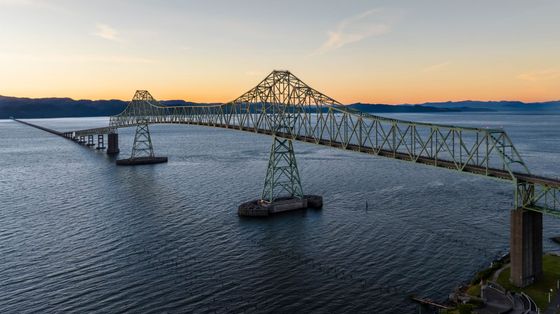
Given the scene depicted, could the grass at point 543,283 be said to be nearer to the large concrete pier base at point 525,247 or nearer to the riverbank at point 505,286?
the riverbank at point 505,286

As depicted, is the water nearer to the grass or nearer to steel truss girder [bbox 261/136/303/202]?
the grass

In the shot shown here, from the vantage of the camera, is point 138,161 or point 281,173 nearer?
point 281,173

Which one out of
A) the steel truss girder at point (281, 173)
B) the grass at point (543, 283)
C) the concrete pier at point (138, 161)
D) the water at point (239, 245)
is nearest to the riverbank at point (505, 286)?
the grass at point (543, 283)

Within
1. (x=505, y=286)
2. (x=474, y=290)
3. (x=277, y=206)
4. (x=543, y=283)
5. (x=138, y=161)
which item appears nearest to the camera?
(x=474, y=290)

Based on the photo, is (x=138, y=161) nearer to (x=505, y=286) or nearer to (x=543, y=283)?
(x=505, y=286)

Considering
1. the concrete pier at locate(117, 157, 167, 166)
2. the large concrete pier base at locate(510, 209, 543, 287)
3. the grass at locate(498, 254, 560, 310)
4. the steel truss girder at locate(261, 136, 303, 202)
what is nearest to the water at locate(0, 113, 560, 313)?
the grass at locate(498, 254, 560, 310)

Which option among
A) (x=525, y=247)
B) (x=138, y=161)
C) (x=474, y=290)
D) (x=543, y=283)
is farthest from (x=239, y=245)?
(x=138, y=161)

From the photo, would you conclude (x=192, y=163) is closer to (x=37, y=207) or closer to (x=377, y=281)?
(x=37, y=207)

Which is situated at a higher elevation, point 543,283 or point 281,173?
point 281,173

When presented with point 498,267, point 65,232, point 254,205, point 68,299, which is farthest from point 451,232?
point 65,232
